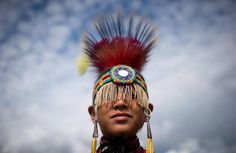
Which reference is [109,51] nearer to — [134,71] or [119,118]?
[134,71]

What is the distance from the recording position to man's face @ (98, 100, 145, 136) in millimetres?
3441

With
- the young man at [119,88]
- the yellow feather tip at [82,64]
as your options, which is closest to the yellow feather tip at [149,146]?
the young man at [119,88]

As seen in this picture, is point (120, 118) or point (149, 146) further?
point (149, 146)

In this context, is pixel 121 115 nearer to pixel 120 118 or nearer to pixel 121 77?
pixel 120 118

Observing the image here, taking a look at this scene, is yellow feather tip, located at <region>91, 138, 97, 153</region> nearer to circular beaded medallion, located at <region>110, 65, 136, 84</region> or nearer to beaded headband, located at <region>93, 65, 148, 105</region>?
beaded headband, located at <region>93, 65, 148, 105</region>

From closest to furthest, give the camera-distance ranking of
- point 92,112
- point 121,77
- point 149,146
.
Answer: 1. point 149,146
2. point 121,77
3. point 92,112

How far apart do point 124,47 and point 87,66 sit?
0.74m

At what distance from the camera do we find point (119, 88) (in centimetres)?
366

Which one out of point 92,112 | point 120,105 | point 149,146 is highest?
point 92,112

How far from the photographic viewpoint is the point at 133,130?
3.49 m

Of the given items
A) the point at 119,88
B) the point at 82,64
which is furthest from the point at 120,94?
the point at 82,64

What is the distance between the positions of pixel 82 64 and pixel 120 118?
1.44m

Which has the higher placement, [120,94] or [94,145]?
[120,94]

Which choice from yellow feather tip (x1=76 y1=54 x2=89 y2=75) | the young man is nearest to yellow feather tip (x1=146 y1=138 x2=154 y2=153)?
the young man
